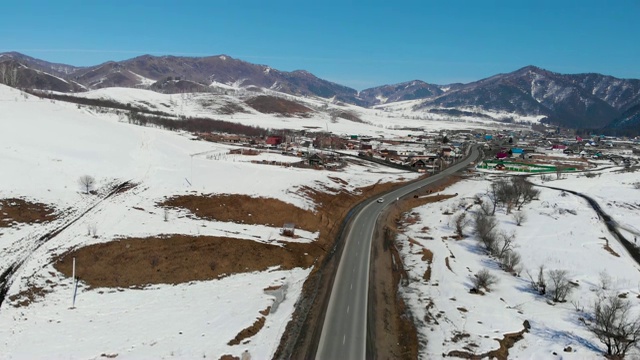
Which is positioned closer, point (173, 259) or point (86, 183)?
point (173, 259)

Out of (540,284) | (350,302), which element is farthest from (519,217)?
(350,302)

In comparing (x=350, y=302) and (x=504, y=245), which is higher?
(x=504, y=245)

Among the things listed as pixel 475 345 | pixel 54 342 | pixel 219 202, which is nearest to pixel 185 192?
pixel 219 202

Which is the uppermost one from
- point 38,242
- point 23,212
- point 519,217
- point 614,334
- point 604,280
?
point 519,217

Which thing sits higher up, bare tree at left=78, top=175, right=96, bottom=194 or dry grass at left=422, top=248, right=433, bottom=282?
bare tree at left=78, top=175, right=96, bottom=194

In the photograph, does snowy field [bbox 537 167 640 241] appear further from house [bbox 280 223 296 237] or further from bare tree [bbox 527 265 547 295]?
house [bbox 280 223 296 237]

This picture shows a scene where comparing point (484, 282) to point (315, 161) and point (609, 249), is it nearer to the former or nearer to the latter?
point (609, 249)

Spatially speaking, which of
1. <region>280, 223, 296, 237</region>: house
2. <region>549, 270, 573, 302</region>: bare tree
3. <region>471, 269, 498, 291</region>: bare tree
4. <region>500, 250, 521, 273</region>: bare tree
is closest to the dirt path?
<region>280, 223, 296, 237</region>: house

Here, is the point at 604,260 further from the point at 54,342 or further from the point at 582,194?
the point at 54,342
